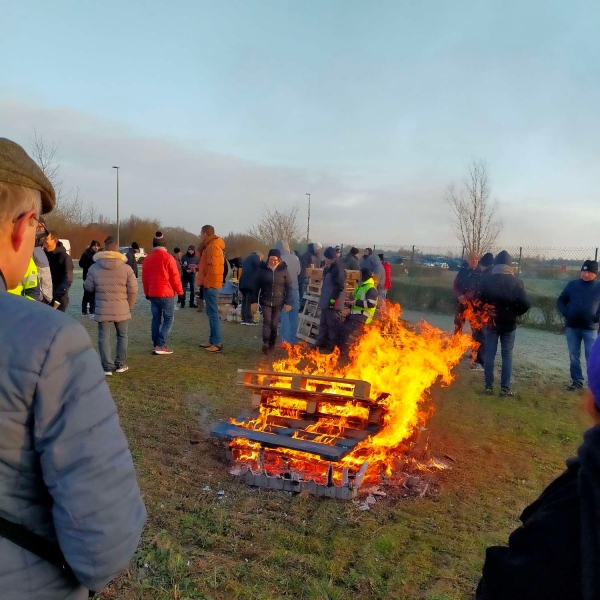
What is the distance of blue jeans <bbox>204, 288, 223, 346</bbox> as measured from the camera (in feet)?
32.0

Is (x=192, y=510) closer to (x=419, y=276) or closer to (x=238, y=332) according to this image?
(x=238, y=332)

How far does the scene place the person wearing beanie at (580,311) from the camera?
8.46m

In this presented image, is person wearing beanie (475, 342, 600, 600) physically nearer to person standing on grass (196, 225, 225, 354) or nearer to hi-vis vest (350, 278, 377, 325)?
hi-vis vest (350, 278, 377, 325)

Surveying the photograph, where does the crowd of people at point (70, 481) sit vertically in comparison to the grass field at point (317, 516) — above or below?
above

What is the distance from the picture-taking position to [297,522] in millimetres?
4016

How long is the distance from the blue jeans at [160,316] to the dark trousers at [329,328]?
2.98m

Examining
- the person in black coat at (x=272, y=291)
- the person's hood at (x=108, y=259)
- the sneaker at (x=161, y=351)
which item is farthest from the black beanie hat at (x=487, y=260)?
the person's hood at (x=108, y=259)

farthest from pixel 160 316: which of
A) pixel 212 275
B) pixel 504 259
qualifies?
pixel 504 259

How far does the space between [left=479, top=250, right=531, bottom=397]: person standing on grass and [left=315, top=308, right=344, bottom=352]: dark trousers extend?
8.80 ft

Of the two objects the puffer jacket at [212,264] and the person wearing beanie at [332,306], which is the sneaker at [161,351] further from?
the person wearing beanie at [332,306]

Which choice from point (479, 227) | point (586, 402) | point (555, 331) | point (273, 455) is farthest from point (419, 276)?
point (586, 402)

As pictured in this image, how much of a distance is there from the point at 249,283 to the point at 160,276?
408 centimetres

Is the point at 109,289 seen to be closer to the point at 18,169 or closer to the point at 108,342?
the point at 108,342

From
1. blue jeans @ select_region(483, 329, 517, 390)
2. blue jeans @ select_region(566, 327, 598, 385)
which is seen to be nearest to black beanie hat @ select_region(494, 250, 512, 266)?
blue jeans @ select_region(483, 329, 517, 390)
